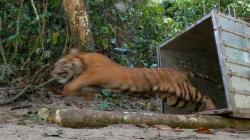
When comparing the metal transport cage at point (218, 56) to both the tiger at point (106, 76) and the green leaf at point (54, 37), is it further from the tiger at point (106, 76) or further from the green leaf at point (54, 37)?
the green leaf at point (54, 37)

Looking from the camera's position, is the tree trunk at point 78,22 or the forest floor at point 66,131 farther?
the tree trunk at point 78,22

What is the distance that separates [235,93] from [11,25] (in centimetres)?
395

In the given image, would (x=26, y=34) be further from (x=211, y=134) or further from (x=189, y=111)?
(x=211, y=134)

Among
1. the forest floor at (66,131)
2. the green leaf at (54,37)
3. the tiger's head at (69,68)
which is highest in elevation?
the green leaf at (54,37)

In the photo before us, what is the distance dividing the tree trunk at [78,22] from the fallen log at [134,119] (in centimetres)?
201

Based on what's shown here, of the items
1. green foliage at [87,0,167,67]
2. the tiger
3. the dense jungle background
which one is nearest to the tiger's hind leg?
the tiger

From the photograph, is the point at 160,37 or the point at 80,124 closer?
the point at 80,124

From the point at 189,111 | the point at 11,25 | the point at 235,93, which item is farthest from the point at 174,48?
the point at 11,25

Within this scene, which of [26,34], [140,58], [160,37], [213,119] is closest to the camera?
[213,119]

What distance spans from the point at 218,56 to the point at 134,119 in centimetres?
125

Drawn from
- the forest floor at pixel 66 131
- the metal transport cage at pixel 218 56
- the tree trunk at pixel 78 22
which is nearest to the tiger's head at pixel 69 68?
the forest floor at pixel 66 131

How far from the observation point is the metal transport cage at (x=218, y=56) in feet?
16.1

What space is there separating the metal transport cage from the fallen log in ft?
0.49

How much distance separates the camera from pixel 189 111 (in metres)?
6.02
